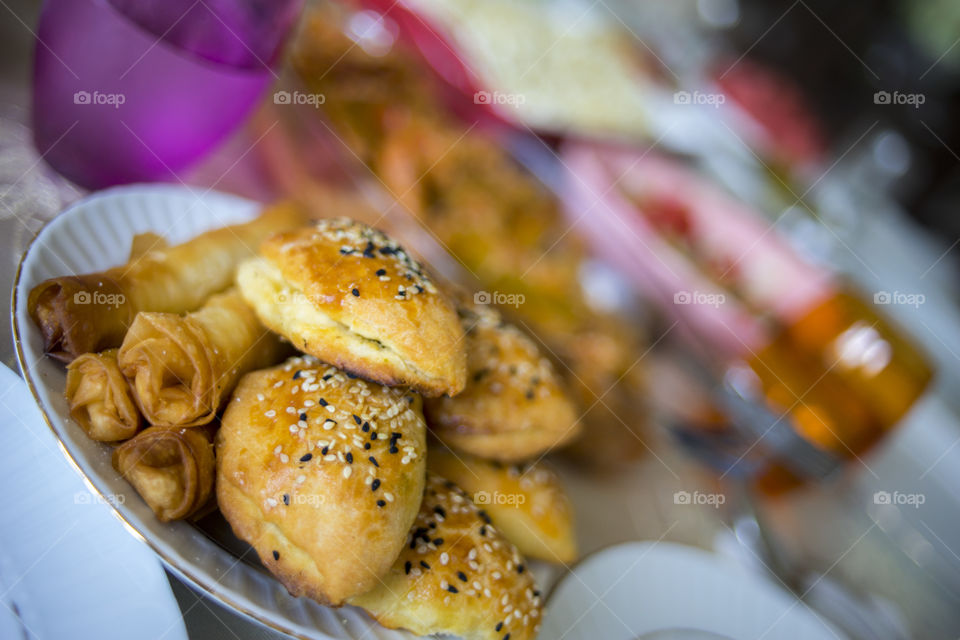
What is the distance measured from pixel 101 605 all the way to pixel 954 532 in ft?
9.52

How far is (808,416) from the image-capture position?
2.21 metres

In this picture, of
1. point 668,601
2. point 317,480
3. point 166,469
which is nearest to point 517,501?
point 668,601

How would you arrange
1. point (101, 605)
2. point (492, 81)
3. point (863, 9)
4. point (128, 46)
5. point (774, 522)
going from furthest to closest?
1. point (863, 9)
2. point (492, 81)
3. point (774, 522)
4. point (128, 46)
5. point (101, 605)

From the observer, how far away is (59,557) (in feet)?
2.95

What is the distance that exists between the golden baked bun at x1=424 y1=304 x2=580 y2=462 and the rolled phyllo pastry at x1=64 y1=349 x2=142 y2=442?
509 millimetres

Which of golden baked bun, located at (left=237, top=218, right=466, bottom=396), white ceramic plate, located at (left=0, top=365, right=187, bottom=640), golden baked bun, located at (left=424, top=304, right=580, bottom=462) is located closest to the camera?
white ceramic plate, located at (left=0, top=365, right=187, bottom=640)

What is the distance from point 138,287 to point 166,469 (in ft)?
0.98

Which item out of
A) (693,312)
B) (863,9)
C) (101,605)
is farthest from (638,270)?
(863,9)

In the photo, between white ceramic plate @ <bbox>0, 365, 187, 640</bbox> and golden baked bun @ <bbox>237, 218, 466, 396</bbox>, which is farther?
golden baked bun @ <bbox>237, 218, 466, 396</bbox>

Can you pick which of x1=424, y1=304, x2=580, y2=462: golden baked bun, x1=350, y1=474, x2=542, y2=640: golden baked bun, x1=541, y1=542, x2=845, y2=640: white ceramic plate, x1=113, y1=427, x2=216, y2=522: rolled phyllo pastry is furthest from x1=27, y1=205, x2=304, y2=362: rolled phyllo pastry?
x1=541, y1=542, x2=845, y2=640: white ceramic plate

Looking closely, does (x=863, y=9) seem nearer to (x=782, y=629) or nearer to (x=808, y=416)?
(x=808, y=416)

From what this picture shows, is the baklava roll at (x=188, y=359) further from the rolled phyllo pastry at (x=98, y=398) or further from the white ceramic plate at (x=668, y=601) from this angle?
the white ceramic plate at (x=668, y=601)

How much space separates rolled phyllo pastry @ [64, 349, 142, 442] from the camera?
92cm

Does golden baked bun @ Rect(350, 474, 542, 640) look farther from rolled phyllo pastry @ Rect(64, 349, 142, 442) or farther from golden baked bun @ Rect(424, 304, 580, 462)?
rolled phyllo pastry @ Rect(64, 349, 142, 442)
